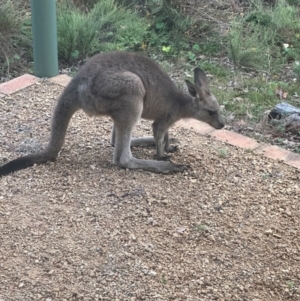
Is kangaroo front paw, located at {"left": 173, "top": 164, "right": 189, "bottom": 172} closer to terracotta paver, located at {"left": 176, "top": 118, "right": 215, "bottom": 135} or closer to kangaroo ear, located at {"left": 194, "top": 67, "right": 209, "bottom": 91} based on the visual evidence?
kangaroo ear, located at {"left": 194, "top": 67, "right": 209, "bottom": 91}

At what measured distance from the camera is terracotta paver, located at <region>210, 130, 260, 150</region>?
5108 millimetres

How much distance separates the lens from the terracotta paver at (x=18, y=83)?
5.82 m

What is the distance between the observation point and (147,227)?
13.1 ft

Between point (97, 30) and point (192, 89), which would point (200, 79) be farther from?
point (97, 30)

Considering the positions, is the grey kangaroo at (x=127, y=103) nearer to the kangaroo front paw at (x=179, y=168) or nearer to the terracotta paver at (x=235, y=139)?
the kangaroo front paw at (x=179, y=168)

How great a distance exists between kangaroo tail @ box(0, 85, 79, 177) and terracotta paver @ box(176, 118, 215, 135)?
1.25 metres

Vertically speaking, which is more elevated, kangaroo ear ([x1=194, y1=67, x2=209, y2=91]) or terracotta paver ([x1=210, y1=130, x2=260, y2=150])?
kangaroo ear ([x1=194, y1=67, x2=209, y2=91])

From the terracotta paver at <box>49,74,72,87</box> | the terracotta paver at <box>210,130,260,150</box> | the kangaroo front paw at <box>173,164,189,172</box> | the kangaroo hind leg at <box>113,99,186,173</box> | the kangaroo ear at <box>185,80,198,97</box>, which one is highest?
the kangaroo ear at <box>185,80,198,97</box>

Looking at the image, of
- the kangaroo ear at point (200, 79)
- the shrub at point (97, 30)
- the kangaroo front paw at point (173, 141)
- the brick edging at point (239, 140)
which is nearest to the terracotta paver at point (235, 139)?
the brick edging at point (239, 140)

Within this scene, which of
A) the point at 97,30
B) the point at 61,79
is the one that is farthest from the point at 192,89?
the point at 97,30

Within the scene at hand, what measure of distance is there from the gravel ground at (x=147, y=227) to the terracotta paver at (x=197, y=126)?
0.82ft

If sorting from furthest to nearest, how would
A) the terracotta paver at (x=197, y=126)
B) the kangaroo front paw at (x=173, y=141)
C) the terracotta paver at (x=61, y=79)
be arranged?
the terracotta paver at (x=61, y=79), the terracotta paver at (x=197, y=126), the kangaroo front paw at (x=173, y=141)

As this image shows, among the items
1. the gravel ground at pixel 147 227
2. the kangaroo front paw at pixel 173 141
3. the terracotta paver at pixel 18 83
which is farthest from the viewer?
the terracotta paver at pixel 18 83

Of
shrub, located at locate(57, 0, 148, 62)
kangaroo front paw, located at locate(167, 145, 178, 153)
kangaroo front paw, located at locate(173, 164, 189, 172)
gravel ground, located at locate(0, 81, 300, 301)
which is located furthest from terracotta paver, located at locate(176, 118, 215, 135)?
shrub, located at locate(57, 0, 148, 62)
